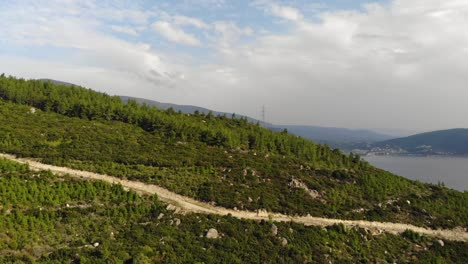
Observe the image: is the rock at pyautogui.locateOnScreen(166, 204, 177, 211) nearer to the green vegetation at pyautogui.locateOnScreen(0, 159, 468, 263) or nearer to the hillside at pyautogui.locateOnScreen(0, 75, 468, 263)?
the green vegetation at pyautogui.locateOnScreen(0, 159, 468, 263)

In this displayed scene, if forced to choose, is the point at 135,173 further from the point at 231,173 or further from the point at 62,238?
the point at 62,238

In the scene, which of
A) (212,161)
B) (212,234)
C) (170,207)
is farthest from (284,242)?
(212,161)

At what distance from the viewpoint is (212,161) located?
5831 cm

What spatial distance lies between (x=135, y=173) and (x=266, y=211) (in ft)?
62.6

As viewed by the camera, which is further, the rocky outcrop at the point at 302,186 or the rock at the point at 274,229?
the rocky outcrop at the point at 302,186

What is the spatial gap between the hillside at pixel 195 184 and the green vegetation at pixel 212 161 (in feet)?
0.67

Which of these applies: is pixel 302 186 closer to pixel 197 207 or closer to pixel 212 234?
pixel 197 207

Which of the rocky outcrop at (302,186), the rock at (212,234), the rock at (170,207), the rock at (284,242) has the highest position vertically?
the rocky outcrop at (302,186)

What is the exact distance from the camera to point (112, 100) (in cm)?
9256

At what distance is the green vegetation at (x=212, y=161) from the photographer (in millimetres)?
47812

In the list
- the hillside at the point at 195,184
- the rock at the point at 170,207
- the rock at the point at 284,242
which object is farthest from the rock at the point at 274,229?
the rock at the point at 170,207

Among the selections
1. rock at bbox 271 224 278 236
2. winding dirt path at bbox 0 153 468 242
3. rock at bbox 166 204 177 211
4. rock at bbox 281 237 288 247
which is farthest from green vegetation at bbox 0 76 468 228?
rock at bbox 281 237 288 247

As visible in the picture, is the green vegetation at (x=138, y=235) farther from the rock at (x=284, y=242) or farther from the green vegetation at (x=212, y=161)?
the green vegetation at (x=212, y=161)

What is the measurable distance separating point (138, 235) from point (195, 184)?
55.0 ft
